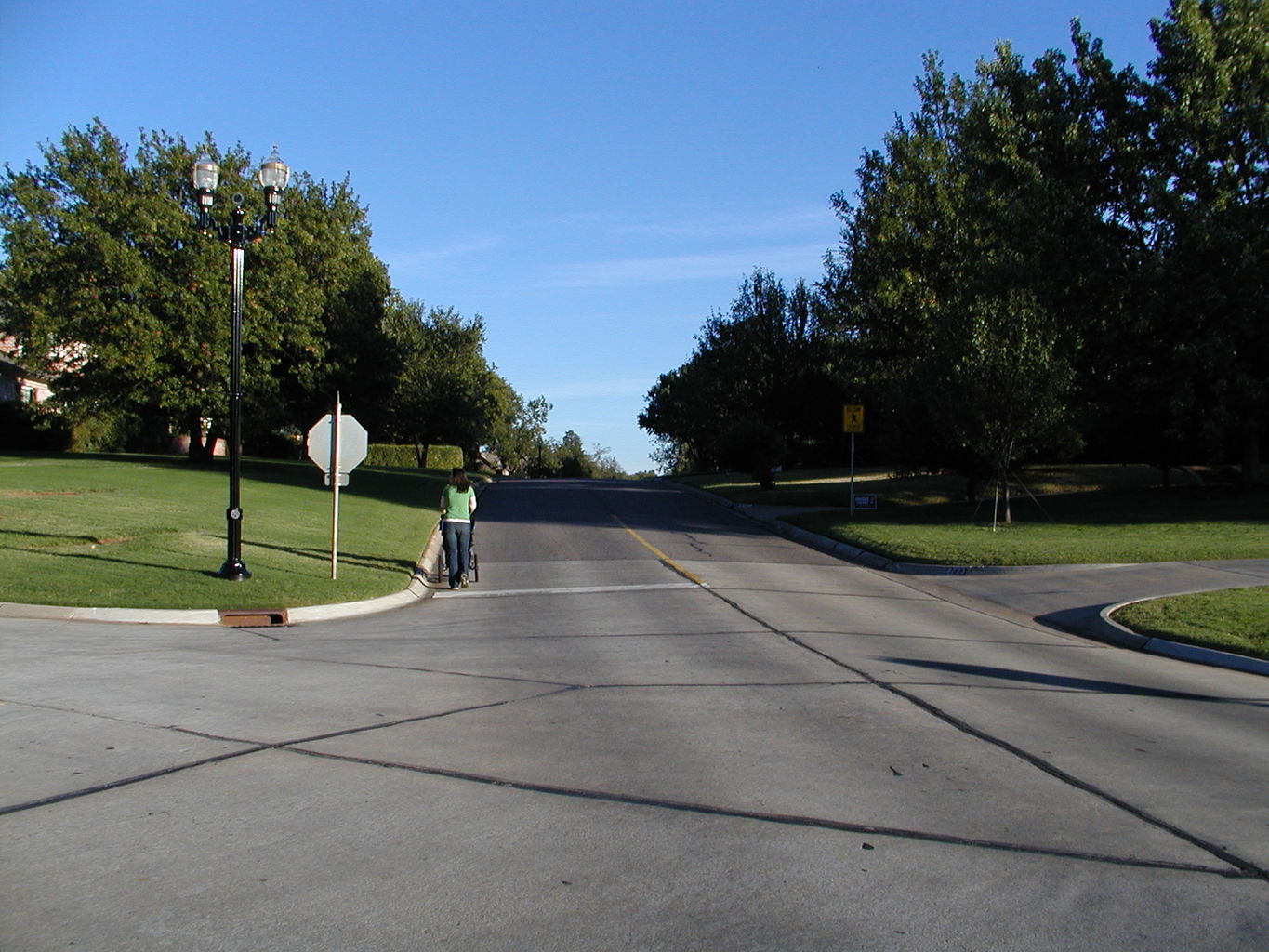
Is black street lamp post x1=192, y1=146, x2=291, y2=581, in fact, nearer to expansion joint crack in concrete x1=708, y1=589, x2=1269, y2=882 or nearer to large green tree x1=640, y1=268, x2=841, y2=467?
expansion joint crack in concrete x1=708, y1=589, x2=1269, y2=882

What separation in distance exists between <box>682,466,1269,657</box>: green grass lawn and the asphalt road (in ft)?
8.33

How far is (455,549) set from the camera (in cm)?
1784

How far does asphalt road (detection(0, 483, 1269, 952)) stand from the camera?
14.0 feet

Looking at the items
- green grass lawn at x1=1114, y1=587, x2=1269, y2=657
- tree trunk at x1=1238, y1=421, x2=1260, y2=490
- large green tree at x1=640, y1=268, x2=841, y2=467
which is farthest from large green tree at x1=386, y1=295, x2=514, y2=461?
green grass lawn at x1=1114, y1=587, x2=1269, y2=657

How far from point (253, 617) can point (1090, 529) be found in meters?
18.2

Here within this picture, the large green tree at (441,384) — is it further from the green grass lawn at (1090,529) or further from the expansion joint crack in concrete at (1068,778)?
the expansion joint crack in concrete at (1068,778)

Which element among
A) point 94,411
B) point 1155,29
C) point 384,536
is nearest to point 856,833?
point 384,536

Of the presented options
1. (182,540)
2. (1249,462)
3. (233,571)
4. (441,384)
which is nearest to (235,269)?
(233,571)

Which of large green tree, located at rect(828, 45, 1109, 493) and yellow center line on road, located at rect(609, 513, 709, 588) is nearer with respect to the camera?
yellow center line on road, located at rect(609, 513, 709, 588)

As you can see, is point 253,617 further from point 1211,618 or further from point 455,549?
point 1211,618

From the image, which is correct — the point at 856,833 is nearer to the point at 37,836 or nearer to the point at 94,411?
the point at 37,836

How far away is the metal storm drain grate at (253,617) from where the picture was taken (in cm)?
1348

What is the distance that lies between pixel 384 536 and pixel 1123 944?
66.1 ft

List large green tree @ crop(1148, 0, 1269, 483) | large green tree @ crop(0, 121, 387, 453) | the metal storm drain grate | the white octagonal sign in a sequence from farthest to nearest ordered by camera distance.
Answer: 1. large green tree @ crop(0, 121, 387, 453)
2. large green tree @ crop(1148, 0, 1269, 483)
3. the white octagonal sign
4. the metal storm drain grate
